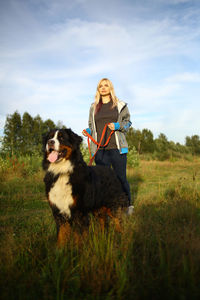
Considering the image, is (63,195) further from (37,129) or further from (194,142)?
(194,142)

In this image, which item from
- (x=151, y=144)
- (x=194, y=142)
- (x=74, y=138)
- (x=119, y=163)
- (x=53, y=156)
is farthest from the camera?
(x=194, y=142)

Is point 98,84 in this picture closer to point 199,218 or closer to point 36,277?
point 199,218

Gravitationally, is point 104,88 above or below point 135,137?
below

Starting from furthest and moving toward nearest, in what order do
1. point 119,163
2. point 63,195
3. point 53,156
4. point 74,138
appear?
point 119,163, point 74,138, point 53,156, point 63,195

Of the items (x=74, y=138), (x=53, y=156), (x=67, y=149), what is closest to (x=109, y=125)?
(x=74, y=138)

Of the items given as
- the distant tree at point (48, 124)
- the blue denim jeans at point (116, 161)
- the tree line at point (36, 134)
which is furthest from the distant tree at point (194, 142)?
the blue denim jeans at point (116, 161)

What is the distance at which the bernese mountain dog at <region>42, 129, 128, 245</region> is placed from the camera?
300 centimetres

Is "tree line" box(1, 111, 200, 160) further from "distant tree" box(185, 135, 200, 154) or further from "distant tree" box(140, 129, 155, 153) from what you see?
"distant tree" box(185, 135, 200, 154)

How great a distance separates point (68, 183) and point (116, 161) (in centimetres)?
147

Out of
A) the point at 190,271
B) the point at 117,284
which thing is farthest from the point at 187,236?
the point at 117,284

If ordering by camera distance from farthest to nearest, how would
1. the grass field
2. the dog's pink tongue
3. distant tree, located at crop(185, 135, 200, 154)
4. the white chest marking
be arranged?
distant tree, located at crop(185, 135, 200, 154) < the dog's pink tongue < the white chest marking < the grass field

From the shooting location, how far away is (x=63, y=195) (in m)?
2.99

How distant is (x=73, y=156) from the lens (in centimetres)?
320

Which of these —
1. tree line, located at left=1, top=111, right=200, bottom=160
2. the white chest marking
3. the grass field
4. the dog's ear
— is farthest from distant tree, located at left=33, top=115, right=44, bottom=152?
the grass field
